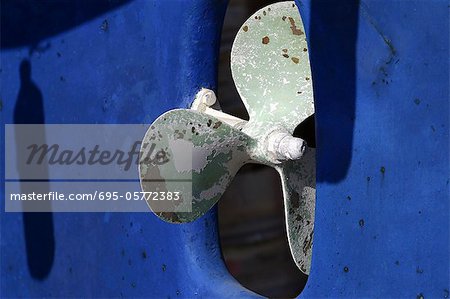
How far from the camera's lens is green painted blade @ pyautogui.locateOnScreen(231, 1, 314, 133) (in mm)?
3510

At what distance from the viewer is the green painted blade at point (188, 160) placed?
133 inches

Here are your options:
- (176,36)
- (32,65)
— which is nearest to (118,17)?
(176,36)

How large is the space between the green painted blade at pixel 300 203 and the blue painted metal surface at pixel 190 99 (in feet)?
0.42

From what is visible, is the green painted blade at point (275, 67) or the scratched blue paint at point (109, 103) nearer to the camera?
the green painted blade at point (275, 67)

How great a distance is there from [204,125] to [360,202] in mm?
612

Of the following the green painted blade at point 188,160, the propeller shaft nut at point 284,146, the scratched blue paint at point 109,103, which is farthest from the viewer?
the scratched blue paint at point 109,103

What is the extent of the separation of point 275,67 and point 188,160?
0.52 meters

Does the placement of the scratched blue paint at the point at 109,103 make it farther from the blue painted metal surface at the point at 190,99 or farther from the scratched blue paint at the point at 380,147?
the scratched blue paint at the point at 380,147

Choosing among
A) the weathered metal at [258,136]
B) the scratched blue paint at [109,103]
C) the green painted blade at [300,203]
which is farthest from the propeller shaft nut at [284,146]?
the scratched blue paint at [109,103]

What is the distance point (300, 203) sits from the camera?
3.55 metres

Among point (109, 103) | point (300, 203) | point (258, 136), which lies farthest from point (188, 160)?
point (109, 103)

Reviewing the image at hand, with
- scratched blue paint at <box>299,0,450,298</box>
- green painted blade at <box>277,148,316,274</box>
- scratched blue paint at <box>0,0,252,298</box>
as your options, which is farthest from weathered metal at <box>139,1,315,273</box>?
scratched blue paint at <box>0,0,252,298</box>

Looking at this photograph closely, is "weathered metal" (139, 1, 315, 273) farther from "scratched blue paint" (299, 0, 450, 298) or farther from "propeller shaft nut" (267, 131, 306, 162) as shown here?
"scratched blue paint" (299, 0, 450, 298)

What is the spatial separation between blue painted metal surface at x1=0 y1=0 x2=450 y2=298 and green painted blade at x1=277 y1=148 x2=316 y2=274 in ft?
0.42
